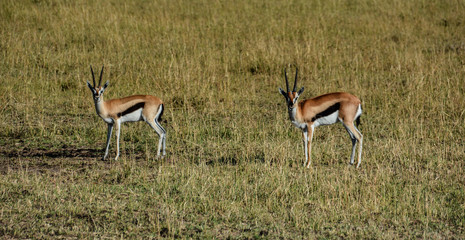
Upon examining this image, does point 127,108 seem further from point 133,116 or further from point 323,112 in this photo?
point 323,112

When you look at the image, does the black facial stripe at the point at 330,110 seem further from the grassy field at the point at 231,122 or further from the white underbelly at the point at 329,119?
the grassy field at the point at 231,122

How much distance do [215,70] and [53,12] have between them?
197 inches

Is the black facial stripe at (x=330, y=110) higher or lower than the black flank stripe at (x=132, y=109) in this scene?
lower

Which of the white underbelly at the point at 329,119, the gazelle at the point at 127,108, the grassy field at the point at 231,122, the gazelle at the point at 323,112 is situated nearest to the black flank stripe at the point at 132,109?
the gazelle at the point at 127,108

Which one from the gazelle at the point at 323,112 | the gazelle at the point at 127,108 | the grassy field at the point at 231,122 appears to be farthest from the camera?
the gazelle at the point at 127,108

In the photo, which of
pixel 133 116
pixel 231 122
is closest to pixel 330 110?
pixel 133 116

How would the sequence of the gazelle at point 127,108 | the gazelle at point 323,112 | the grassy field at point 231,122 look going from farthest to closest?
the gazelle at point 127,108 < the gazelle at point 323,112 < the grassy field at point 231,122

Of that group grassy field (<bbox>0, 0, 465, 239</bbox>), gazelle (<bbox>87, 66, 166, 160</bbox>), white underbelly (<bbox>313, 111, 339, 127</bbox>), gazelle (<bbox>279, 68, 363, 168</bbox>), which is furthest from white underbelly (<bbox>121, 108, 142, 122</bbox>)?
white underbelly (<bbox>313, 111, 339, 127</bbox>)

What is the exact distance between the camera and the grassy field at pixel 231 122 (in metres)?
5.51

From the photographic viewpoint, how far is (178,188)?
614 centimetres

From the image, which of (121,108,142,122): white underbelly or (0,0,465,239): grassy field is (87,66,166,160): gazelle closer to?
(121,108,142,122): white underbelly

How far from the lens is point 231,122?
8953 millimetres

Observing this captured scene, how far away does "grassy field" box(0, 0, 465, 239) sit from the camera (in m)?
5.51

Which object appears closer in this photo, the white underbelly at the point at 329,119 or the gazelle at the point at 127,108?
the white underbelly at the point at 329,119
